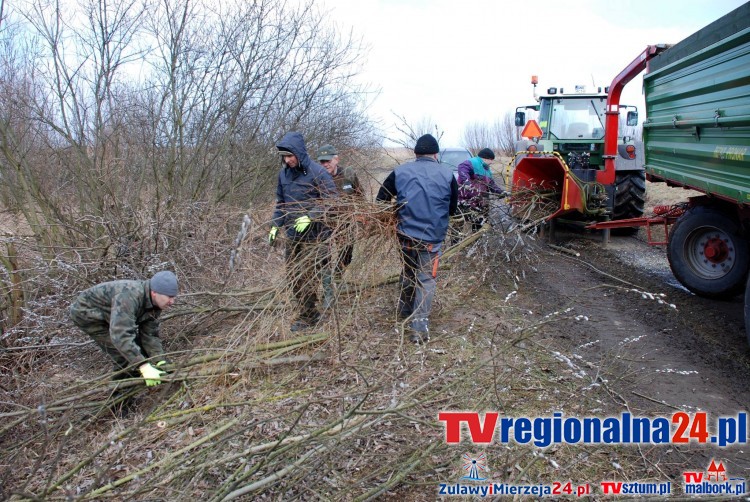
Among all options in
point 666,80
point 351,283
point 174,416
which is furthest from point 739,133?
point 174,416

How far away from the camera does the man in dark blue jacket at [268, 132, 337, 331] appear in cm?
455

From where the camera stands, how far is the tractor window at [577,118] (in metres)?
9.20

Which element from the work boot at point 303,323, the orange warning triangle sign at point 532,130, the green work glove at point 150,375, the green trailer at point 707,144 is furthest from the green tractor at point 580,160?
the green work glove at point 150,375

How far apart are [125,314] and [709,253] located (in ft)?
17.4

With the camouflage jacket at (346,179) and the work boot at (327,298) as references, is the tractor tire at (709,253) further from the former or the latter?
the work boot at (327,298)

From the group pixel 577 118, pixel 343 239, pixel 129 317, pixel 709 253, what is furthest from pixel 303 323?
pixel 577 118

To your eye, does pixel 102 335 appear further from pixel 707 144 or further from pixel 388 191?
pixel 707 144

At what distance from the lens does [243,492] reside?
2586 mm

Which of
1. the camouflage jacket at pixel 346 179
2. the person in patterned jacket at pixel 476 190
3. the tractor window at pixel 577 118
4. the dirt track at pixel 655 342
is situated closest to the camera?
the dirt track at pixel 655 342

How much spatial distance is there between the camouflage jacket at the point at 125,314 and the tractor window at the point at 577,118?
749cm

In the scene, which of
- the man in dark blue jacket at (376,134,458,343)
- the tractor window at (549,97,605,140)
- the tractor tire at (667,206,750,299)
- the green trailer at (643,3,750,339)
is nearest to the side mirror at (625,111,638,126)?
the tractor window at (549,97,605,140)

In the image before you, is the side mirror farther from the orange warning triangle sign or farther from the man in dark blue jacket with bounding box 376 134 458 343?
the man in dark blue jacket with bounding box 376 134 458 343

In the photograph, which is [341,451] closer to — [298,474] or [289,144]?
[298,474]

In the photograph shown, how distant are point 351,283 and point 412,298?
1.85ft
